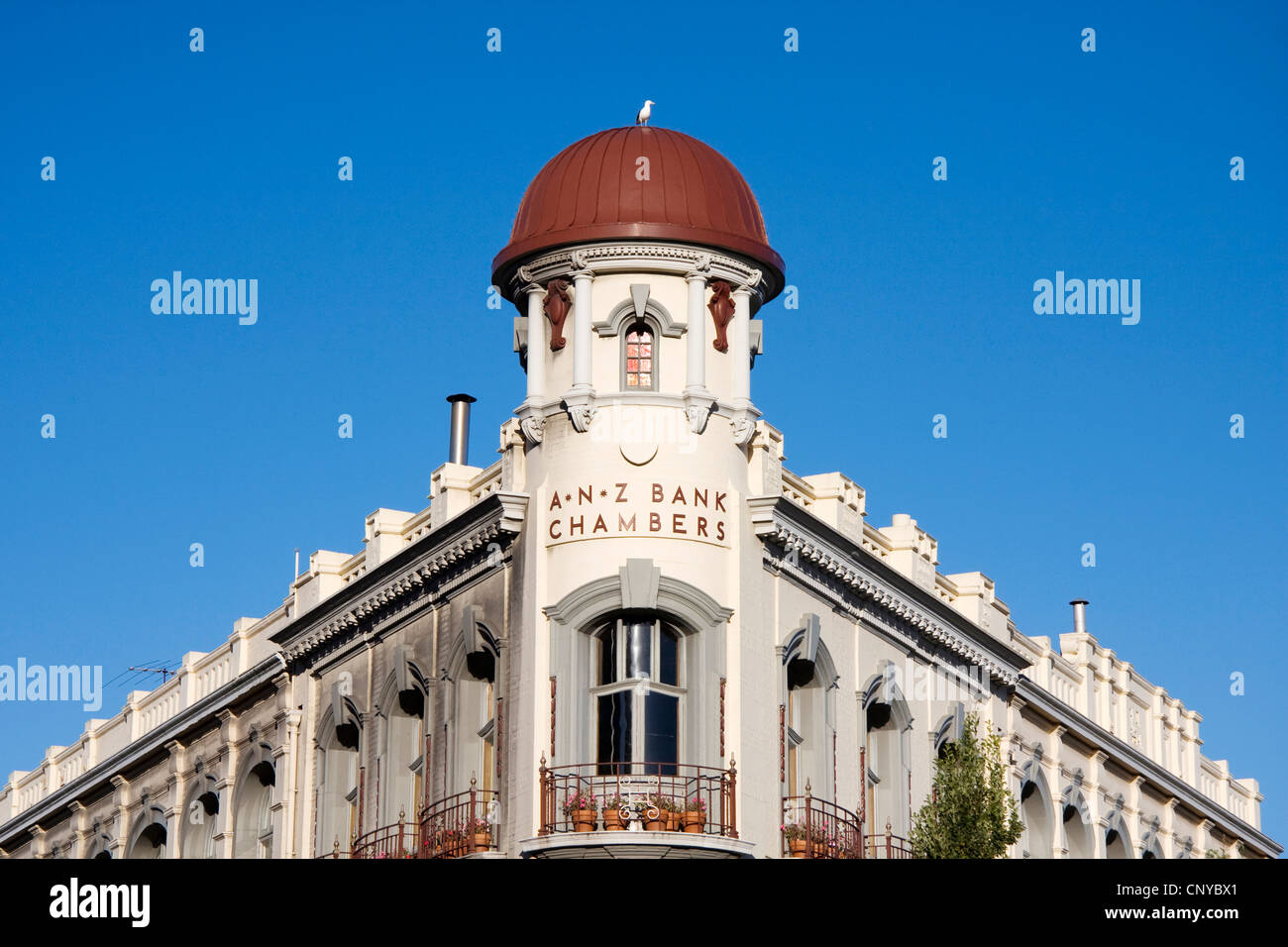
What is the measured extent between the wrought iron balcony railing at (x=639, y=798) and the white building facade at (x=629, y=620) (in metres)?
0.04

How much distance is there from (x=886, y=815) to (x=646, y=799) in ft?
27.2

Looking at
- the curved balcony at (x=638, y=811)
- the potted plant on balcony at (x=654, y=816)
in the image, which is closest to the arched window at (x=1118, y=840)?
the curved balcony at (x=638, y=811)

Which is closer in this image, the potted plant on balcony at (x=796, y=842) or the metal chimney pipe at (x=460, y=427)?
the potted plant on balcony at (x=796, y=842)

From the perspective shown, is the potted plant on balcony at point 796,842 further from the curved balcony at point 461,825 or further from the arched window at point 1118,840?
the arched window at point 1118,840

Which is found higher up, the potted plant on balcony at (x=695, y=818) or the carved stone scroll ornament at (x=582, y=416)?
the carved stone scroll ornament at (x=582, y=416)

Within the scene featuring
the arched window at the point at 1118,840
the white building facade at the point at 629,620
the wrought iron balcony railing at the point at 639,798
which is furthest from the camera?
the arched window at the point at 1118,840

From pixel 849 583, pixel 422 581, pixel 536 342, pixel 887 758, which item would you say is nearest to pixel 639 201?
pixel 536 342

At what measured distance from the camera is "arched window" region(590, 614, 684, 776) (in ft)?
121

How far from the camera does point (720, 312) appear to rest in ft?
129

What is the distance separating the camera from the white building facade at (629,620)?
122 feet

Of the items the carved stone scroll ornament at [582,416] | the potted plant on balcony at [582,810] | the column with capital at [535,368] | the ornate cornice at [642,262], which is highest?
the ornate cornice at [642,262]

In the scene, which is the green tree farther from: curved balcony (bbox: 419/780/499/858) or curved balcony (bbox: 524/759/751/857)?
curved balcony (bbox: 419/780/499/858)

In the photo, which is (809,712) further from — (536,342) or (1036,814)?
(1036,814)
